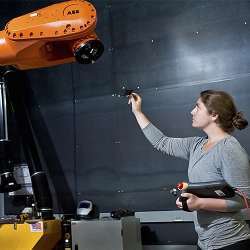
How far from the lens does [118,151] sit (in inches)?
108

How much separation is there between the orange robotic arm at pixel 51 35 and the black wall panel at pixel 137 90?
1161mm

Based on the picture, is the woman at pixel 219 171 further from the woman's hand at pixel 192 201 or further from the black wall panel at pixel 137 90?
the black wall panel at pixel 137 90

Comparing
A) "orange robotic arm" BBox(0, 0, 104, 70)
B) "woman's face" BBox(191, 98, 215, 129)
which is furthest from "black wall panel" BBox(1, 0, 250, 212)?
"orange robotic arm" BBox(0, 0, 104, 70)

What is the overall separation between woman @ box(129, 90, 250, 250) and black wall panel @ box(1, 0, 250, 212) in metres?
0.75

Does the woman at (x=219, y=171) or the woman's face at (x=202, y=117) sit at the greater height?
the woman's face at (x=202, y=117)

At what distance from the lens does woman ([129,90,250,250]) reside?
155 cm

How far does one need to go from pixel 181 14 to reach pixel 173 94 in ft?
A: 1.72

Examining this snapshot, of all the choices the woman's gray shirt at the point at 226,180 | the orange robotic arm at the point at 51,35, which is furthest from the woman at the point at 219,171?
the orange robotic arm at the point at 51,35

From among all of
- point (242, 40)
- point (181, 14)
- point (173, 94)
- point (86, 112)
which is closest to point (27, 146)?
point (86, 112)

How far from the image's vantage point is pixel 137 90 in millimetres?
2736

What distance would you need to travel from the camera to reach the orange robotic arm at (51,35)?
4.82 ft

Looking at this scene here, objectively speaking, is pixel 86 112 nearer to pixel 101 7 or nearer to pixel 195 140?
pixel 101 7

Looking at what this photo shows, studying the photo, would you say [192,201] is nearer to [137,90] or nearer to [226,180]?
[226,180]

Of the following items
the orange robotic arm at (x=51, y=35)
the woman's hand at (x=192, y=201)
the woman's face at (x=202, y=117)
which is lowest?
the woman's hand at (x=192, y=201)
